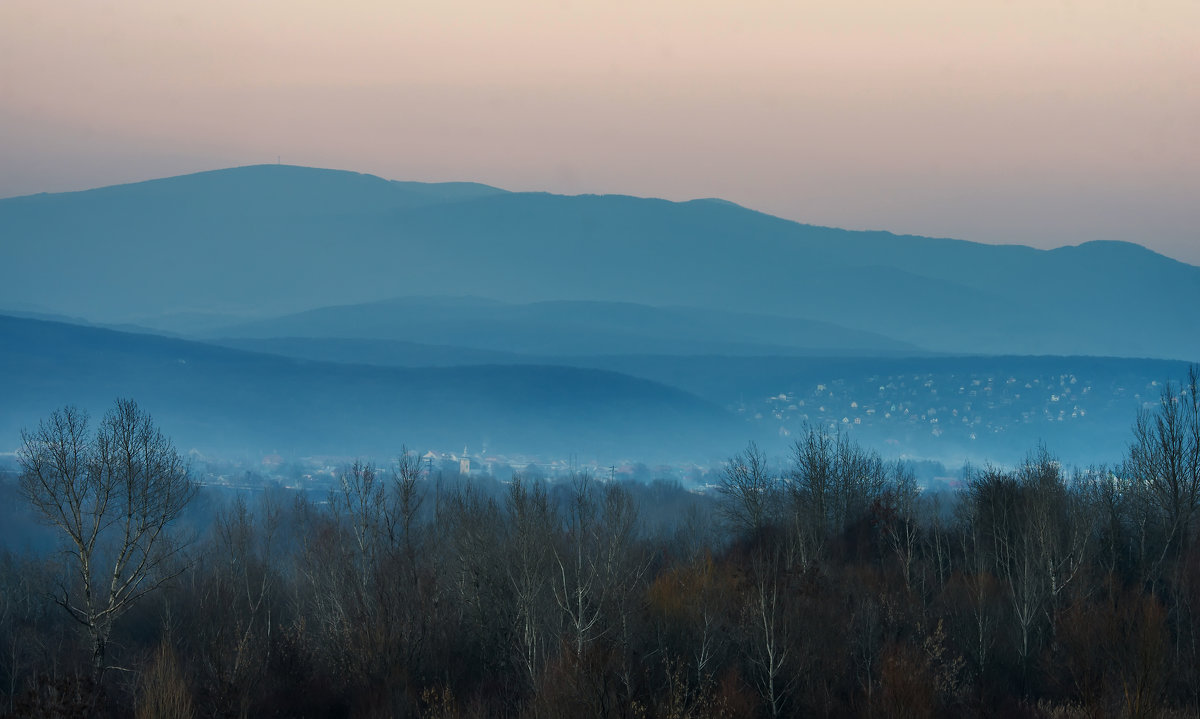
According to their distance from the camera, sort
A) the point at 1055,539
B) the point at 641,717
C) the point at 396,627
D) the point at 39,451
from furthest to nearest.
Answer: the point at 1055,539 < the point at 39,451 < the point at 396,627 < the point at 641,717

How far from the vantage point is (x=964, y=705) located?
26156mm

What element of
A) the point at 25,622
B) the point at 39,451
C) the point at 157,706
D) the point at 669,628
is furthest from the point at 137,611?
the point at 157,706

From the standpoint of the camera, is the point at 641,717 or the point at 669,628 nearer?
the point at 641,717

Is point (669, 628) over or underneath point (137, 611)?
over

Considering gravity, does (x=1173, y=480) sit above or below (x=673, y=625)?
above

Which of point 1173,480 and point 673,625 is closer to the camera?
point 673,625

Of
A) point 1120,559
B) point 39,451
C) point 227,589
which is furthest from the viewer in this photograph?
point 227,589

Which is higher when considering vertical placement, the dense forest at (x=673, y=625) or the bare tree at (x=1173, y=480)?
the bare tree at (x=1173, y=480)

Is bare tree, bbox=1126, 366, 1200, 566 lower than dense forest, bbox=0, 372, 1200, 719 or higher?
higher

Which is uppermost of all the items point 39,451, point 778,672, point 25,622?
point 39,451

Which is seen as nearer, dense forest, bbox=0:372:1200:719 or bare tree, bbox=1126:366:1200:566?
dense forest, bbox=0:372:1200:719

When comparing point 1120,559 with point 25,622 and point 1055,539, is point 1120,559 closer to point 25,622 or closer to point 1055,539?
point 1055,539

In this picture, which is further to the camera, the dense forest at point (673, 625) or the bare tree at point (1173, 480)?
the bare tree at point (1173, 480)

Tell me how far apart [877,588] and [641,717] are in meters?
20.3
